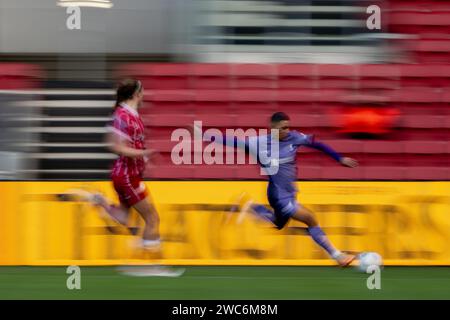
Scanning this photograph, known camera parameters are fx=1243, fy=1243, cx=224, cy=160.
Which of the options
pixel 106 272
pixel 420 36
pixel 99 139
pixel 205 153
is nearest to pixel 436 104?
pixel 420 36

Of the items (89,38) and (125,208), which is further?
(89,38)

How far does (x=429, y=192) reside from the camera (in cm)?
1247

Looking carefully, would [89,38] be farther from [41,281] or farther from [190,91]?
[41,281]

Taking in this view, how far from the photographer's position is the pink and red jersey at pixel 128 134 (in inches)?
426

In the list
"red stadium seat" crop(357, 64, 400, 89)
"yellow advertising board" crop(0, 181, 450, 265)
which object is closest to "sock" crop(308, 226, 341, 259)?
"yellow advertising board" crop(0, 181, 450, 265)

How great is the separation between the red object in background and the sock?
4243 mm

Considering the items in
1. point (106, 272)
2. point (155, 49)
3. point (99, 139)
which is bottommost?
point (106, 272)

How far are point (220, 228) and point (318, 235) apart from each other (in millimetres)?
1298

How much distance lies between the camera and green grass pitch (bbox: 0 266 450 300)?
10039mm

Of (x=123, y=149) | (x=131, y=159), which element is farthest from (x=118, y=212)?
(x=123, y=149)

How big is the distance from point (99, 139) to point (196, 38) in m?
1.87

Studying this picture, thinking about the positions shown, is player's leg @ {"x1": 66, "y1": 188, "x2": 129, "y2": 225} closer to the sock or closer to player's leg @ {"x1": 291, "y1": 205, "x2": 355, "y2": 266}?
player's leg @ {"x1": 291, "y1": 205, "x2": 355, "y2": 266}

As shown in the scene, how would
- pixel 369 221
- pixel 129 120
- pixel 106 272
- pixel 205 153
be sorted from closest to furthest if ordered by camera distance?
pixel 129 120 < pixel 106 272 < pixel 369 221 < pixel 205 153

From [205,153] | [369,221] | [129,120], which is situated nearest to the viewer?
[129,120]
